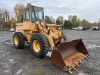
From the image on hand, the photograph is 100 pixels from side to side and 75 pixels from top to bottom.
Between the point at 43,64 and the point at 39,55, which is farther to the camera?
the point at 39,55

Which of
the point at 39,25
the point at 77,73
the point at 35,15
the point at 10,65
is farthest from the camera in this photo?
the point at 35,15

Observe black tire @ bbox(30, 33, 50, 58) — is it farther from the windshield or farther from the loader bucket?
the windshield

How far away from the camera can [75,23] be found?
90938 millimetres

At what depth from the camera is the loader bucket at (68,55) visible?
674 centimetres

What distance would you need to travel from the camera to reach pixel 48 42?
27.7 ft

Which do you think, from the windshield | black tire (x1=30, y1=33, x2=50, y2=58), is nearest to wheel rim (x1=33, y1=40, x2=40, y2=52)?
black tire (x1=30, y1=33, x2=50, y2=58)

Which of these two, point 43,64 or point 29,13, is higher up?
point 29,13

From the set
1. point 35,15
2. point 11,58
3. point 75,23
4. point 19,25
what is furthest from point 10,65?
point 75,23

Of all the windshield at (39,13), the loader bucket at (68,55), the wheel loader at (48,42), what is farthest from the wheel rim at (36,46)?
the windshield at (39,13)

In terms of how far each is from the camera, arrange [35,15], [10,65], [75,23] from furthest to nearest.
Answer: [75,23], [35,15], [10,65]

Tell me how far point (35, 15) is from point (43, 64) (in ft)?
10.8

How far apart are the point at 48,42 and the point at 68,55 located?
1100 millimetres

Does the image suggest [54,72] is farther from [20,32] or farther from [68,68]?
[20,32]

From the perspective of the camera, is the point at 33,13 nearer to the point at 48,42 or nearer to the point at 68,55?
the point at 48,42
